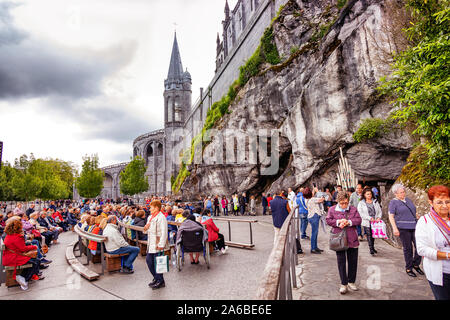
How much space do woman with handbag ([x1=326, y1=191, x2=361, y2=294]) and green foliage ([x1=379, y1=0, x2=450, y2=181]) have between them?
140 inches

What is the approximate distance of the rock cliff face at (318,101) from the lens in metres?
13.7

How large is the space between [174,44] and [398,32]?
65899mm

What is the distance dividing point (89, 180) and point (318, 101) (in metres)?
34.9

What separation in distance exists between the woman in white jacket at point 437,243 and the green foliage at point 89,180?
138 feet

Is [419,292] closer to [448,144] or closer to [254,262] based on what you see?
[254,262]

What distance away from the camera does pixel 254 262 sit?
6.56 metres

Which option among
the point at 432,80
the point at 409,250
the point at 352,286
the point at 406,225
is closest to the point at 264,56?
the point at 432,80

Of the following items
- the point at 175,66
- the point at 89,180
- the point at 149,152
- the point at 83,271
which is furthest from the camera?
the point at 149,152

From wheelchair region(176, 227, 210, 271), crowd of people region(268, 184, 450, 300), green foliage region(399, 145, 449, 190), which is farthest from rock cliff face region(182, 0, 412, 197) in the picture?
wheelchair region(176, 227, 210, 271)

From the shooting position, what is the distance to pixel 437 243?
2.70 metres

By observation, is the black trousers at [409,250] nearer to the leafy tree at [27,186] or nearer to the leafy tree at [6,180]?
the leafy tree at [27,186]

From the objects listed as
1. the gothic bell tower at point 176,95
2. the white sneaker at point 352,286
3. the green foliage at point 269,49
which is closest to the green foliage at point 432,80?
the white sneaker at point 352,286

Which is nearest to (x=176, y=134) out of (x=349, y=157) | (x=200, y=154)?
(x=200, y=154)

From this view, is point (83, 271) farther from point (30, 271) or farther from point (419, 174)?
point (419, 174)
